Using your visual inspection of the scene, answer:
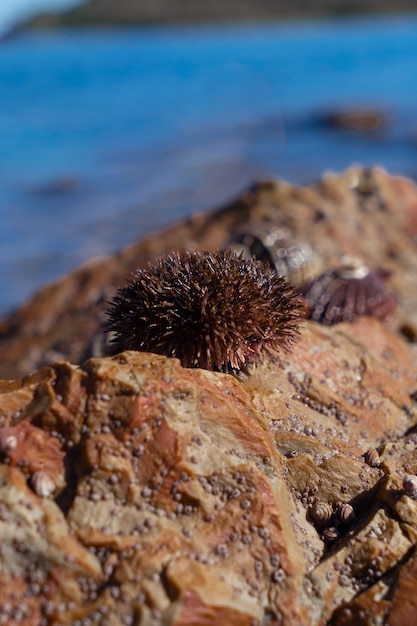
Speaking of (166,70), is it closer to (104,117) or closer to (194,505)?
(104,117)

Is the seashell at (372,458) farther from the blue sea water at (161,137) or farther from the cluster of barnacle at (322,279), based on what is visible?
the blue sea water at (161,137)

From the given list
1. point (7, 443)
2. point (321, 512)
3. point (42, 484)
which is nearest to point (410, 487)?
point (321, 512)

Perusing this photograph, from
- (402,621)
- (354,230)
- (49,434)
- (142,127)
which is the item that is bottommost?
(142,127)

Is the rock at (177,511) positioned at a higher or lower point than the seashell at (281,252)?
higher

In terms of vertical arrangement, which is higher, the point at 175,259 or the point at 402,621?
the point at 175,259

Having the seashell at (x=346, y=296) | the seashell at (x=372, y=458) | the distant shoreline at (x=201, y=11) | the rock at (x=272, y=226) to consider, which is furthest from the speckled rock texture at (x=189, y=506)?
the distant shoreline at (x=201, y=11)

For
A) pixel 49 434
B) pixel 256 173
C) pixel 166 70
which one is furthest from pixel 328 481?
pixel 166 70
